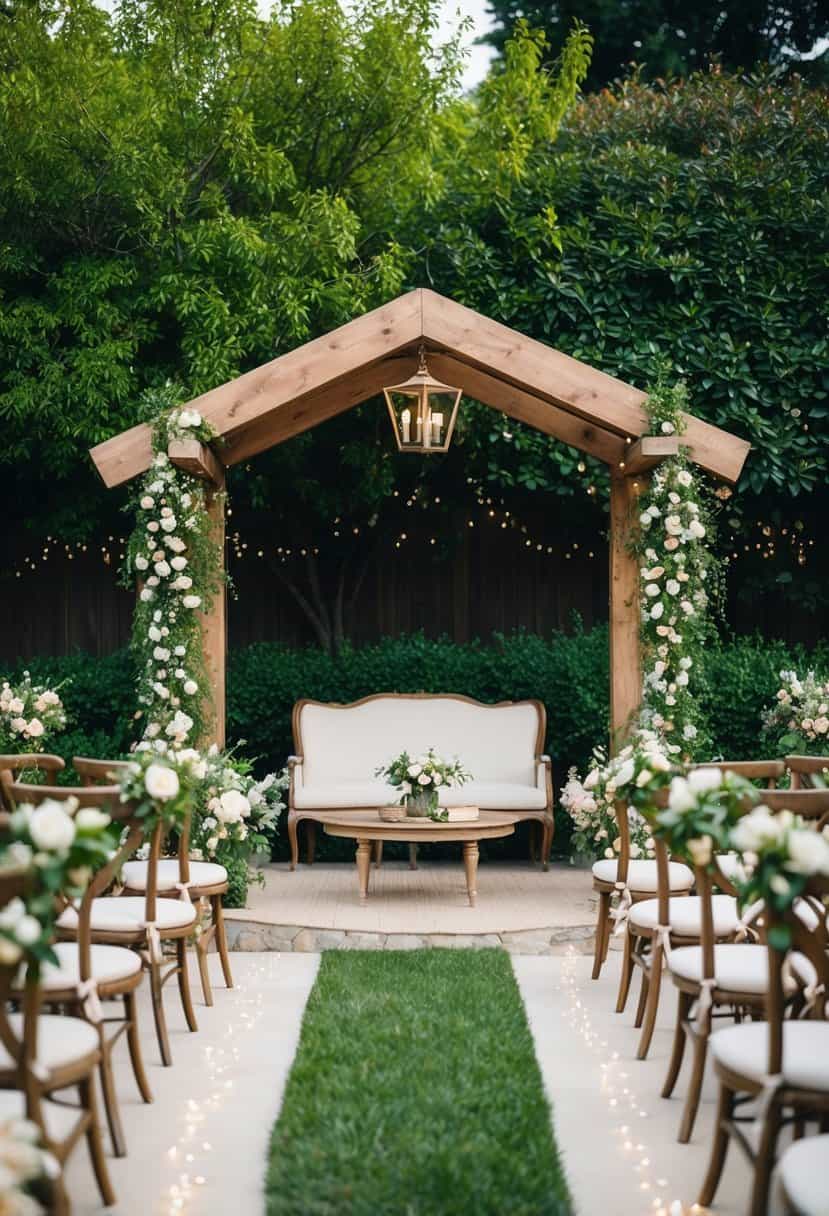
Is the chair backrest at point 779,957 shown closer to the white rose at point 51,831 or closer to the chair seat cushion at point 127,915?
the white rose at point 51,831

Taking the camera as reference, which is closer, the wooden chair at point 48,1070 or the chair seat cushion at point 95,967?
the wooden chair at point 48,1070

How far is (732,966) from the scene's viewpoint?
4133 millimetres

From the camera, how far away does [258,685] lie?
910 centimetres

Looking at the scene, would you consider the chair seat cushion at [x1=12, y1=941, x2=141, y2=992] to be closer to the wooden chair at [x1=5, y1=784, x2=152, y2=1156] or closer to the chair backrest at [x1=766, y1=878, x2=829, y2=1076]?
the wooden chair at [x1=5, y1=784, x2=152, y2=1156]

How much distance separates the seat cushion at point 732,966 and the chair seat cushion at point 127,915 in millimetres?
1816

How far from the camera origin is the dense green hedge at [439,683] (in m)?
8.58

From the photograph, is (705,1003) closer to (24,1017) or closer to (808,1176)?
(808,1176)

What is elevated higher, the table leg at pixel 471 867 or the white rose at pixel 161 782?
the white rose at pixel 161 782

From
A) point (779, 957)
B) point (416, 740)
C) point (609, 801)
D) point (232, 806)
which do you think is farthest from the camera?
point (416, 740)

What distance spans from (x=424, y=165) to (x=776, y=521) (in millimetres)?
3863

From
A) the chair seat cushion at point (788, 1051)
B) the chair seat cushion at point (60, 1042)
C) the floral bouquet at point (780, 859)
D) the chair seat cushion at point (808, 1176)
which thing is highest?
the floral bouquet at point (780, 859)

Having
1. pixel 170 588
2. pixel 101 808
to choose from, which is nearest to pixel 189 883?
pixel 101 808

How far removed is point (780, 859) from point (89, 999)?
2.11m

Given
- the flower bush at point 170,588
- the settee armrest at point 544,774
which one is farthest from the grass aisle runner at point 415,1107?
the settee armrest at point 544,774
